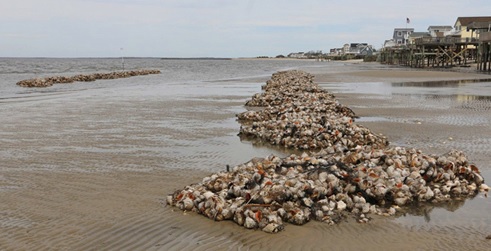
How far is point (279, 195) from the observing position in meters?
6.55

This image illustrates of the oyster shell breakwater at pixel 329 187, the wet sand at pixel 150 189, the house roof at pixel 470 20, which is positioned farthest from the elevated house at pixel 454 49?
the oyster shell breakwater at pixel 329 187

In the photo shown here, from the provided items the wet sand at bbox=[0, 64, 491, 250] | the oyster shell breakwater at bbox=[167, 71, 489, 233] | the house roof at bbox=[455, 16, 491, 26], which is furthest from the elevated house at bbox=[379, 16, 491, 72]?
the oyster shell breakwater at bbox=[167, 71, 489, 233]

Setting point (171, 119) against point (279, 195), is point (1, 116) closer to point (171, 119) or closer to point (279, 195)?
point (171, 119)

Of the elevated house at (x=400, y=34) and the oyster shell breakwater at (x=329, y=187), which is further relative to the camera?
the elevated house at (x=400, y=34)

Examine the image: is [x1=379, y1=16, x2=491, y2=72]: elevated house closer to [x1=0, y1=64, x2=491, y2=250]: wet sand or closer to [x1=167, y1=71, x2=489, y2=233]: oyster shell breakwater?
[x1=0, y1=64, x2=491, y2=250]: wet sand

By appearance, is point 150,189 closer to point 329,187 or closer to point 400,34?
point 329,187

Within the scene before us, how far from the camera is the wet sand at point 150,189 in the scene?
5750 millimetres

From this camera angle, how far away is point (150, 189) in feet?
26.2

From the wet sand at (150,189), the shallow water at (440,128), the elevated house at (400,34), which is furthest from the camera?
the elevated house at (400,34)

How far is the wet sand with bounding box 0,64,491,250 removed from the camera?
5.75 m

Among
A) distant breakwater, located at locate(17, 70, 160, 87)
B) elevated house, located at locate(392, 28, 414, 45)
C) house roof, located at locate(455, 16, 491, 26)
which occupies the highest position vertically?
elevated house, located at locate(392, 28, 414, 45)

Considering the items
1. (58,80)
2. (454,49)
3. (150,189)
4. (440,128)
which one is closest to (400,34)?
(454,49)

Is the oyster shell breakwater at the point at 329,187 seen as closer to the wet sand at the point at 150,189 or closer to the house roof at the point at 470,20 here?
the wet sand at the point at 150,189

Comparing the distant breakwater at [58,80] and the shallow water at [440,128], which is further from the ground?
the distant breakwater at [58,80]
